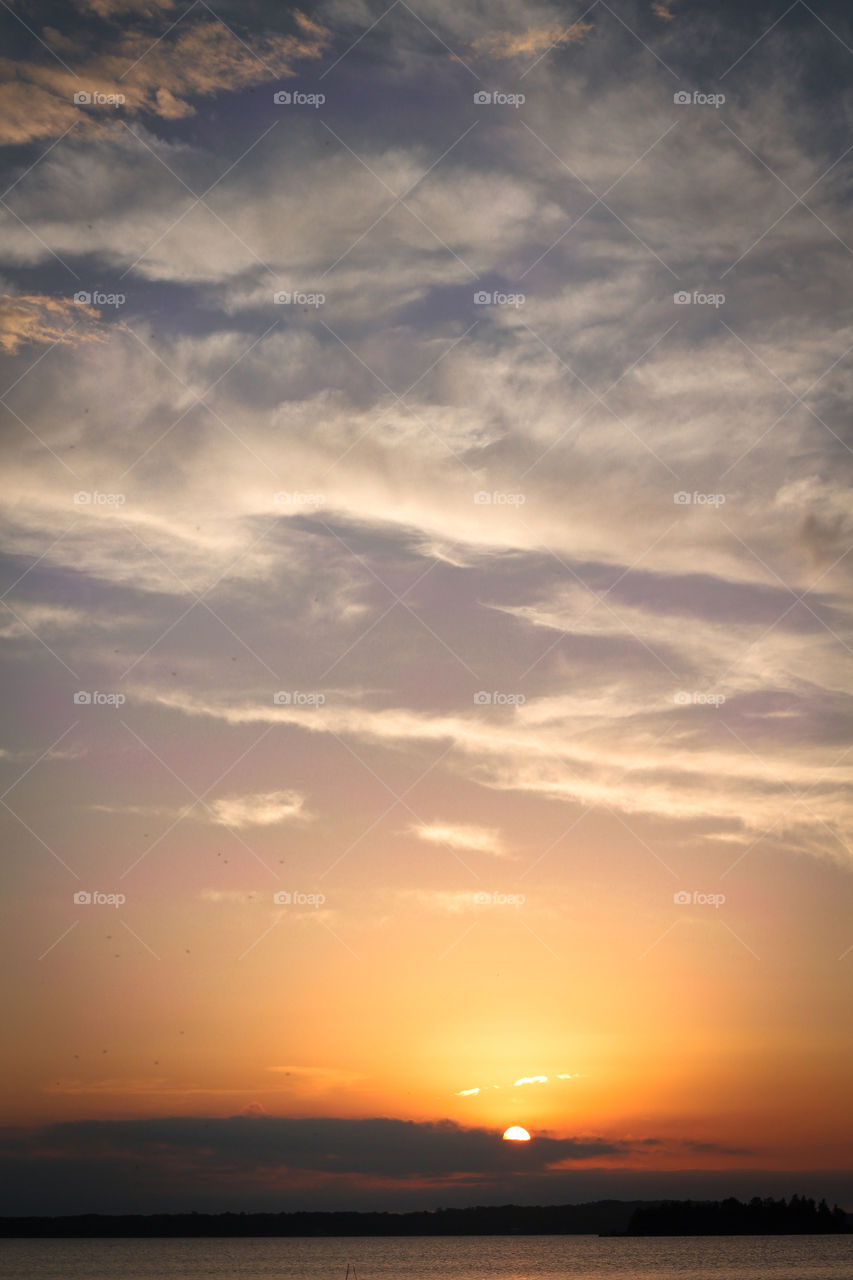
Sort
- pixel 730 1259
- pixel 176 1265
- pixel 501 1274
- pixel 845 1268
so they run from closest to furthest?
pixel 845 1268 → pixel 501 1274 → pixel 730 1259 → pixel 176 1265

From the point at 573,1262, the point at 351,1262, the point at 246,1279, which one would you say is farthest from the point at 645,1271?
the point at 351,1262

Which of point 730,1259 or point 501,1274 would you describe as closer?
point 501,1274

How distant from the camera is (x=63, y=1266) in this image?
185 meters

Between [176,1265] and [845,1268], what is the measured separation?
347ft

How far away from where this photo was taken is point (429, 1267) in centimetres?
18588

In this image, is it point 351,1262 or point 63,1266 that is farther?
point 351,1262

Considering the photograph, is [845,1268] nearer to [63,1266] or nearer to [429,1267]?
[429,1267]

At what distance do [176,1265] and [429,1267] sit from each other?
4176 centimetres

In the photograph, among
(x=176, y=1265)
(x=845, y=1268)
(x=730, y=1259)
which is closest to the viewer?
(x=845, y=1268)

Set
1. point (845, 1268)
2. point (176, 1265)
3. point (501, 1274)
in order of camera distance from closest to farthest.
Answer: point (845, 1268) < point (501, 1274) < point (176, 1265)

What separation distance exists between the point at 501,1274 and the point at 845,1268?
4254 centimetres

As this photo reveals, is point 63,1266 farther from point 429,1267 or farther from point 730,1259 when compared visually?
point 730,1259

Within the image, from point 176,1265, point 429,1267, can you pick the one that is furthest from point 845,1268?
point 176,1265

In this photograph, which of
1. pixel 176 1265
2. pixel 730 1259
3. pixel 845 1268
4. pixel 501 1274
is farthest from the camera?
pixel 176 1265
